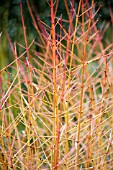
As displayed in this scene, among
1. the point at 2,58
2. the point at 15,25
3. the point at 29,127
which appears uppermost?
the point at 15,25

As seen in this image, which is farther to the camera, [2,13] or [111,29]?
[111,29]

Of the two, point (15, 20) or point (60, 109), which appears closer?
point (60, 109)

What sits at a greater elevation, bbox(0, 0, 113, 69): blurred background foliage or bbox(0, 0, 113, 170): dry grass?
bbox(0, 0, 113, 69): blurred background foliage

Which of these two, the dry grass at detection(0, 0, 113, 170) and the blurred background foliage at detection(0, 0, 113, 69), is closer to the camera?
the dry grass at detection(0, 0, 113, 170)

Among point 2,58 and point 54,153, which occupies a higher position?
point 2,58

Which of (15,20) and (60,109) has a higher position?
(15,20)

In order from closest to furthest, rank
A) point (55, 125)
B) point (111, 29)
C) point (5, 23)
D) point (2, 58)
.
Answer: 1. point (55, 125)
2. point (2, 58)
3. point (5, 23)
4. point (111, 29)

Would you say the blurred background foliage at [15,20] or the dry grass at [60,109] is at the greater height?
the blurred background foliage at [15,20]

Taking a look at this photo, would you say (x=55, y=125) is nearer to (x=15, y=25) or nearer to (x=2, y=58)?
(x=2, y=58)

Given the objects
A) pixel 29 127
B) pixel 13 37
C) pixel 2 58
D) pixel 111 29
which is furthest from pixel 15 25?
pixel 29 127

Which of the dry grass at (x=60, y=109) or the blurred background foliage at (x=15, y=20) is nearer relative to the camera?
the dry grass at (x=60, y=109)

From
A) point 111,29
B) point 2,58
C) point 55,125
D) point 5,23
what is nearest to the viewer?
point 55,125
